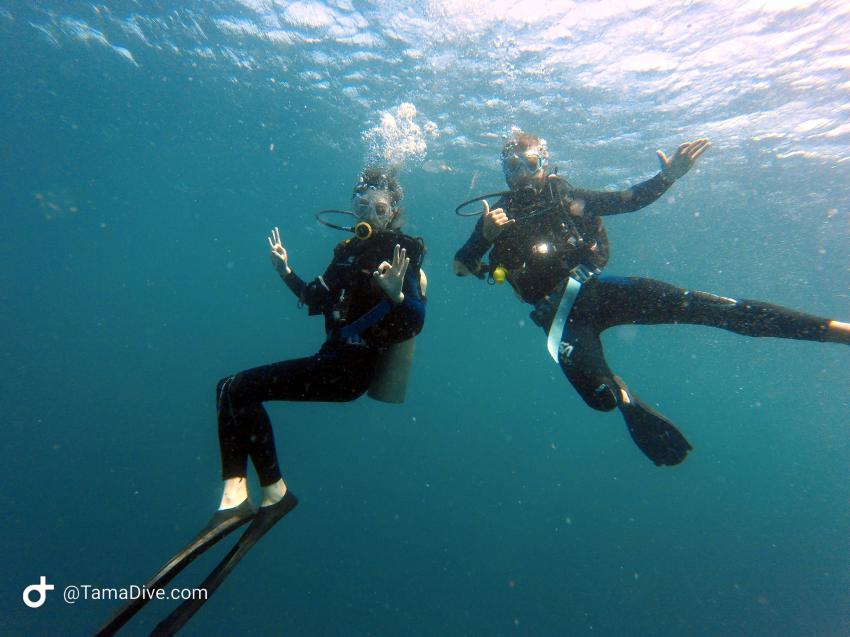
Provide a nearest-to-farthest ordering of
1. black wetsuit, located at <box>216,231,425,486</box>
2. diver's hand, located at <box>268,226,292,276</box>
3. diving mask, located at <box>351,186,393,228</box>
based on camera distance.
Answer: black wetsuit, located at <box>216,231,425,486</box> → diving mask, located at <box>351,186,393,228</box> → diver's hand, located at <box>268,226,292,276</box>

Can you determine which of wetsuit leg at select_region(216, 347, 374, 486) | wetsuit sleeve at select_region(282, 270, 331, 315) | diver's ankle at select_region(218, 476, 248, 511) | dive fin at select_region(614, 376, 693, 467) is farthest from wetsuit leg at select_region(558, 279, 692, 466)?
diver's ankle at select_region(218, 476, 248, 511)

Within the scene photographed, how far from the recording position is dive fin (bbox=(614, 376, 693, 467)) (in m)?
3.54

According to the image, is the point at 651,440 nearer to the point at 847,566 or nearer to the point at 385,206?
the point at 385,206

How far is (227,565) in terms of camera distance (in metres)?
2.94

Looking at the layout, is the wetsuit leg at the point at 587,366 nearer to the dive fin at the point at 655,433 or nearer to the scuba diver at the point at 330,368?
the dive fin at the point at 655,433

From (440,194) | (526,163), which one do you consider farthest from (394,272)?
(440,194)

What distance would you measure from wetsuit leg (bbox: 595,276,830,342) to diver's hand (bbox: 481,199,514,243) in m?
1.18

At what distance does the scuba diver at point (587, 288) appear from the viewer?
3.60 meters

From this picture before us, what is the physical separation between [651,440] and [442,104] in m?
15.3

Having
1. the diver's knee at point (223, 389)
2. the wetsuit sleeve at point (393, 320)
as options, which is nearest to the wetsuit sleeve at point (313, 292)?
the wetsuit sleeve at point (393, 320)

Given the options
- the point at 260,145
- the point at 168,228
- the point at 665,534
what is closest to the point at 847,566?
the point at 665,534

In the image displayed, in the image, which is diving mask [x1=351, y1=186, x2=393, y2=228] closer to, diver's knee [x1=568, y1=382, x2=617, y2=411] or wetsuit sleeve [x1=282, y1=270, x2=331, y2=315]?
wetsuit sleeve [x1=282, y1=270, x2=331, y2=315]

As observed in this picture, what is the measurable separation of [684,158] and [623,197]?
0.74 meters

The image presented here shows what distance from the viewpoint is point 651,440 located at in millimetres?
3607
